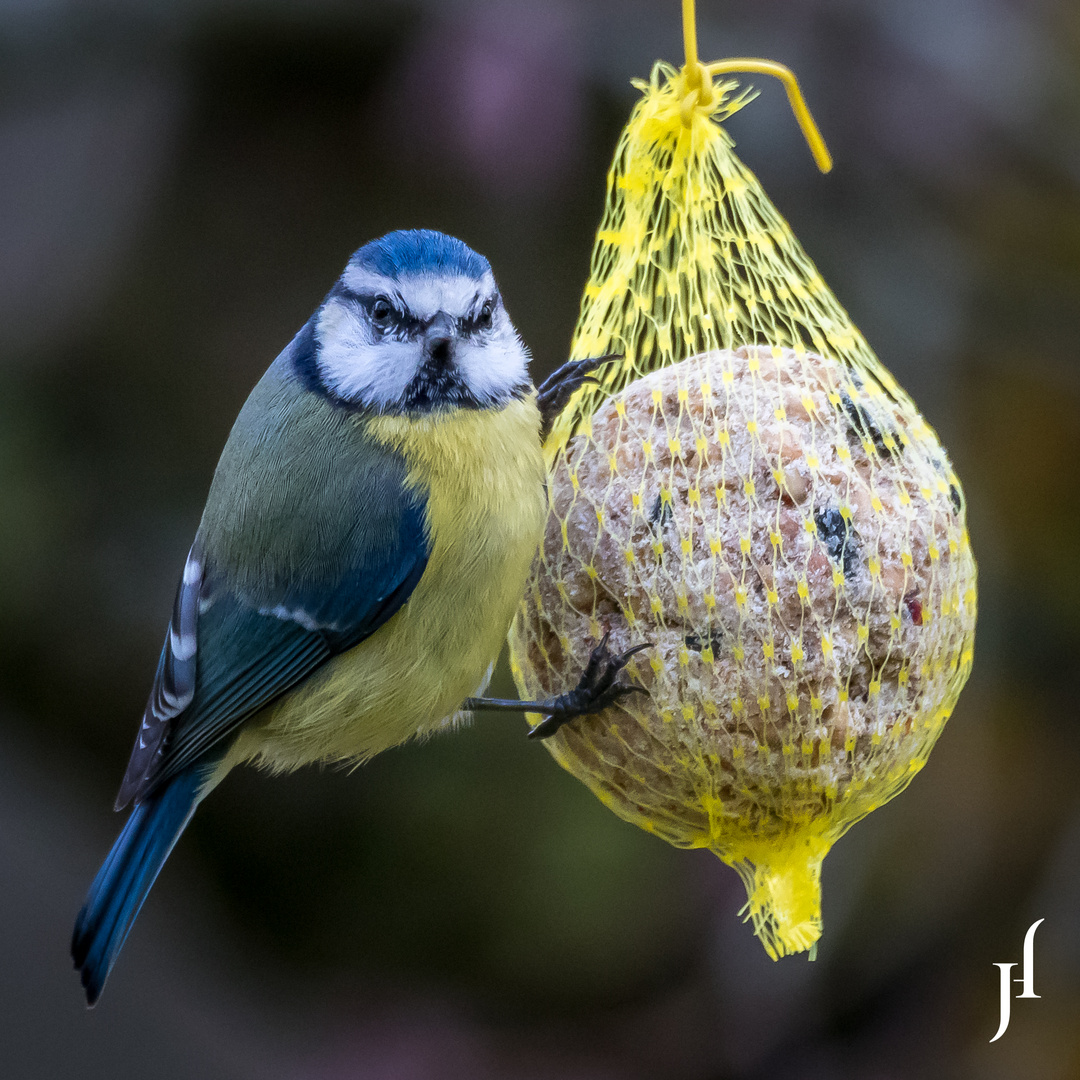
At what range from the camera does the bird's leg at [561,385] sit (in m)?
2.03

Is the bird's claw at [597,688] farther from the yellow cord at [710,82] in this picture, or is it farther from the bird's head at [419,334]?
the yellow cord at [710,82]

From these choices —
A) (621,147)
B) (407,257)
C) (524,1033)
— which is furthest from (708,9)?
(524,1033)

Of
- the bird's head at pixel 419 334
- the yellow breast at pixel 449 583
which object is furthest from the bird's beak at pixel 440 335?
the yellow breast at pixel 449 583

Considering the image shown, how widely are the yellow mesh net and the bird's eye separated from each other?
32cm

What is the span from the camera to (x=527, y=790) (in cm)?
347

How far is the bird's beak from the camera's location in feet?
6.00

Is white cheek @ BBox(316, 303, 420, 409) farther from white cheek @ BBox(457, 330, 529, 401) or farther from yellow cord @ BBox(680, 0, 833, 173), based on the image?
yellow cord @ BBox(680, 0, 833, 173)

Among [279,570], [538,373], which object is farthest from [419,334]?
[538,373]

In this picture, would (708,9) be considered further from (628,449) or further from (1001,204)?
(628,449)

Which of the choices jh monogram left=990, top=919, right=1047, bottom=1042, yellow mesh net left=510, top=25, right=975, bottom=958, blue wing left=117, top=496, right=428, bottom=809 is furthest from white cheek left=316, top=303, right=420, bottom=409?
jh monogram left=990, top=919, right=1047, bottom=1042

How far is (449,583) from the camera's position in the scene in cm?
188

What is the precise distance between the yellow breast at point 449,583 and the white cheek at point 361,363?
4cm

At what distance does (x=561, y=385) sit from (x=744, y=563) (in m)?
0.47

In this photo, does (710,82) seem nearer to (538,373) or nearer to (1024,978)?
(538,373)
